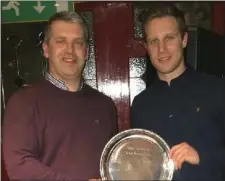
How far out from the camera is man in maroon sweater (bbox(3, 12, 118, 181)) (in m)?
1.36

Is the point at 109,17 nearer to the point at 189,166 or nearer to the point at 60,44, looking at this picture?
the point at 60,44

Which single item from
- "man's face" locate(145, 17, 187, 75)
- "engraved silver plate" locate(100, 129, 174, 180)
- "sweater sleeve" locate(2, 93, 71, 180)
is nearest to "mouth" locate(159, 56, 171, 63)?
"man's face" locate(145, 17, 187, 75)

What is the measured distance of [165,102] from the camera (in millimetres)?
1513

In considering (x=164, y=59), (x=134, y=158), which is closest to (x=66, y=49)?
(x=164, y=59)

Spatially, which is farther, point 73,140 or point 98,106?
point 98,106

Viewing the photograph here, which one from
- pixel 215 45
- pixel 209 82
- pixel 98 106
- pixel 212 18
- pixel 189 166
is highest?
pixel 212 18

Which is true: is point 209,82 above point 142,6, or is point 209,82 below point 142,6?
below

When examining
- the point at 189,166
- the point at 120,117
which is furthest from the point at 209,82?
the point at 120,117

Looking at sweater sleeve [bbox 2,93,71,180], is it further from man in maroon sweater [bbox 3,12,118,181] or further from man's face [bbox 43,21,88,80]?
man's face [bbox 43,21,88,80]

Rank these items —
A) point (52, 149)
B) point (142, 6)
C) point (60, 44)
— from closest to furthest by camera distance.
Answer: point (52, 149), point (60, 44), point (142, 6)

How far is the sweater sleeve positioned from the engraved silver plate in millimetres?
176

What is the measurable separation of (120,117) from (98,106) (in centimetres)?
38

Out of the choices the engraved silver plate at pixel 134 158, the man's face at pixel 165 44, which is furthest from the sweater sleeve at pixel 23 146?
the man's face at pixel 165 44

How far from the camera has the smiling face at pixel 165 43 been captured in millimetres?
1487
